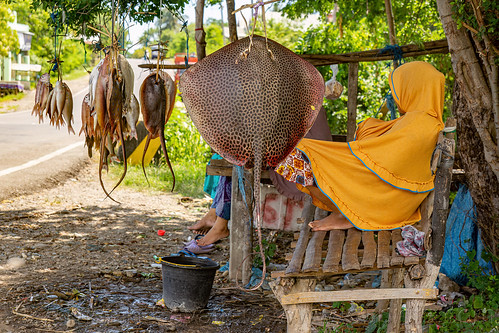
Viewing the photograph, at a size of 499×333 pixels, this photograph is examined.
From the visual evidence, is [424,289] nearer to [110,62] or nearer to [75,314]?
[110,62]

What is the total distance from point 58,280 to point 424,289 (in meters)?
2.87

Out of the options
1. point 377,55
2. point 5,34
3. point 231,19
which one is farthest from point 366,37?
point 5,34

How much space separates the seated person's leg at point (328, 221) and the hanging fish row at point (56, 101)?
5.03 feet

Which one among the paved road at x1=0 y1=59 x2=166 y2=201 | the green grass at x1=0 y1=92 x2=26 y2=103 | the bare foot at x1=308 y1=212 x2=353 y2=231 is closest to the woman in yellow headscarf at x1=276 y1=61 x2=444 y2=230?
the bare foot at x1=308 y1=212 x2=353 y2=231

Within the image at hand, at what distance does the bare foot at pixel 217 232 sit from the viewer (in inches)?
211

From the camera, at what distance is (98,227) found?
20.7ft

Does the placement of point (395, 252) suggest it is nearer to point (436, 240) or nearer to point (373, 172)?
point (436, 240)

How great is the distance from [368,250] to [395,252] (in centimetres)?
16

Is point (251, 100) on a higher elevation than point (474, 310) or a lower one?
higher

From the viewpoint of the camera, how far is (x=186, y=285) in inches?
148

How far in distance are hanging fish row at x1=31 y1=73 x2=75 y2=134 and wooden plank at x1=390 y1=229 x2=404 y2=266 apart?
1731 mm

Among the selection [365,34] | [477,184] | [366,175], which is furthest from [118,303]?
[365,34]

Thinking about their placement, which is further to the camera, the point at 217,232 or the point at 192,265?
the point at 217,232

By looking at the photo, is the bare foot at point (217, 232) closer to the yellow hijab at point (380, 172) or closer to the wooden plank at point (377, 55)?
the wooden plank at point (377, 55)
